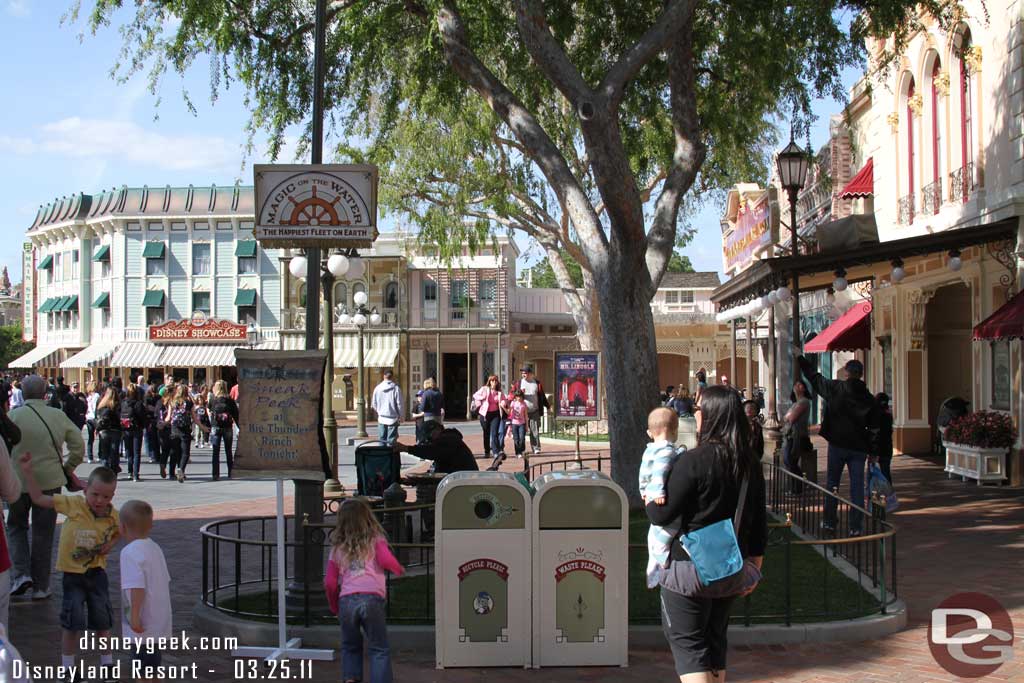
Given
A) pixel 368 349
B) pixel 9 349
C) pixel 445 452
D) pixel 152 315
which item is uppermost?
pixel 152 315

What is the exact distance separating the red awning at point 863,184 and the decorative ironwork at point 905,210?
2.26 meters

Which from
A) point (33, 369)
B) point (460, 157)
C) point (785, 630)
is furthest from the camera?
point (33, 369)

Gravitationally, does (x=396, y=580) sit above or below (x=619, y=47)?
below

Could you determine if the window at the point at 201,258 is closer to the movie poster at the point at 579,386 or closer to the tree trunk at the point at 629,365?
the movie poster at the point at 579,386

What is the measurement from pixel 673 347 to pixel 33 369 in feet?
112

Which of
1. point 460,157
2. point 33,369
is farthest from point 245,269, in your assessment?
point 460,157

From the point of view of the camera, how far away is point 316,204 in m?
7.95

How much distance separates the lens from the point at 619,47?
562 inches

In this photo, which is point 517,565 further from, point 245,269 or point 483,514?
point 245,269

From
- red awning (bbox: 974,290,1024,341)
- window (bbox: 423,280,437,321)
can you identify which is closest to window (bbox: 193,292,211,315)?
window (bbox: 423,280,437,321)

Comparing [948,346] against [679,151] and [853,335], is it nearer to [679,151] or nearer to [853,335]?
[853,335]

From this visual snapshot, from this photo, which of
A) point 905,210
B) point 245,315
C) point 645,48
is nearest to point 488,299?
point 245,315

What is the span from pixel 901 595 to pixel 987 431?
27.3 ft

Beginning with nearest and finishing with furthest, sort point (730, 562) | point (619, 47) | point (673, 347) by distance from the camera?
point (730, 562), point (619, 47), point (673, 347)
